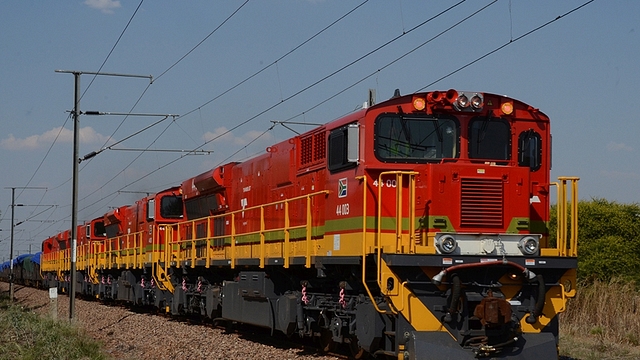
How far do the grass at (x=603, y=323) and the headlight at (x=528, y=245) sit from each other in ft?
11.8

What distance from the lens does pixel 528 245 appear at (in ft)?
33.7

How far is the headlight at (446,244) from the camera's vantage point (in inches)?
391

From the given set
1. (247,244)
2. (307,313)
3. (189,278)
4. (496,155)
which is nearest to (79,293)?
(189,278)

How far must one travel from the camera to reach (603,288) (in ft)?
55.2

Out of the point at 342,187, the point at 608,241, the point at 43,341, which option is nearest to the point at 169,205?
the point at 43,341

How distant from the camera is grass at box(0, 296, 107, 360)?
13422 mm

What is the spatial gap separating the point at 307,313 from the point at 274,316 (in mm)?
1248

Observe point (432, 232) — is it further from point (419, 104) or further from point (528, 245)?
point (419, 104)

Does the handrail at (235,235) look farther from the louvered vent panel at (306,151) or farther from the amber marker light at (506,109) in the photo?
the amber marker light at (506,109)

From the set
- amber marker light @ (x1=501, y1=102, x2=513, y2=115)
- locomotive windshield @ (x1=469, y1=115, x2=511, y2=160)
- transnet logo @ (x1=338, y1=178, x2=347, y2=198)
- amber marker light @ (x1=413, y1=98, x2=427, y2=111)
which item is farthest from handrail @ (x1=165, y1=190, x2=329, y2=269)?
amber marker light @ (x1=501, y1=102, x2=513, y2=115)

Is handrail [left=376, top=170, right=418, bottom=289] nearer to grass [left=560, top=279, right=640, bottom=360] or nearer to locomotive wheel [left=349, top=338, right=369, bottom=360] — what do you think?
locomotive wheel [left=349, top=338, right=369, bottom=360]

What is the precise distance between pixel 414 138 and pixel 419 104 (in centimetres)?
45

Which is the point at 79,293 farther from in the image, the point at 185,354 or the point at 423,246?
the point at 423,246

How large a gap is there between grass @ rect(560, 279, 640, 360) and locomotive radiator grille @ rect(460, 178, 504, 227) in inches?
154
